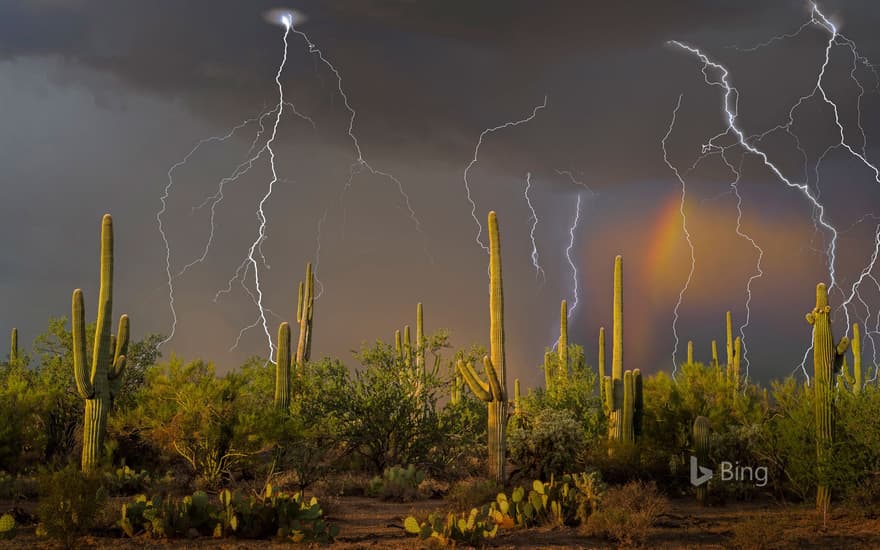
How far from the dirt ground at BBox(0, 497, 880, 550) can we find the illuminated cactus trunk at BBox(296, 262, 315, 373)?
1601 cm

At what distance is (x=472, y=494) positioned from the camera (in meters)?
20.1

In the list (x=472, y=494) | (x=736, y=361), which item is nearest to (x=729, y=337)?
(x=736, y=361)

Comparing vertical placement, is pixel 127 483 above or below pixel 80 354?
below

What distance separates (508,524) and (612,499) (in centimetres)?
222

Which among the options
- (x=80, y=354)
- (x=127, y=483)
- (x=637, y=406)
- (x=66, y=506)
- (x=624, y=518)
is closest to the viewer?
(x=66, y=506)

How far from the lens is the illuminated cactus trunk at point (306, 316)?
121ft

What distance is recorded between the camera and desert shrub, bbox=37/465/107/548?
574 inches

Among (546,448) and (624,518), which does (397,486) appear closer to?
(546,448)

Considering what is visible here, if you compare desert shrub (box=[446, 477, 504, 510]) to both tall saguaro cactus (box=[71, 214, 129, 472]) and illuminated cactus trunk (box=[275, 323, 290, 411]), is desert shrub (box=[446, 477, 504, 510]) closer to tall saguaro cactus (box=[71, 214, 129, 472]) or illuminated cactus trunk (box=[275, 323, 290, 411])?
illuminated cactus trunk (box=[275, 323, 290, 411])

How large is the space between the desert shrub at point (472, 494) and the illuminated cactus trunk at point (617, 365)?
22.5 feet

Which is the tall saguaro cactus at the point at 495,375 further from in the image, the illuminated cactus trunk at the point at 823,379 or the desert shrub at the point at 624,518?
the illuminated cactus trunk at the point at 823,379

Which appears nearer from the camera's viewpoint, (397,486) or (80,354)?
(397,486)

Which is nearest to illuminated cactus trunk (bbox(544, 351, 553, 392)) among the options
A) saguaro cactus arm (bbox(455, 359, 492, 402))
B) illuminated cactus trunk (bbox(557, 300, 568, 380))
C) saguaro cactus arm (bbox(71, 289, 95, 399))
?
illuminated cactus trunk (bbox(557, 300, 568, 380))

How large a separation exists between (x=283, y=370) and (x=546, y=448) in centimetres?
834
